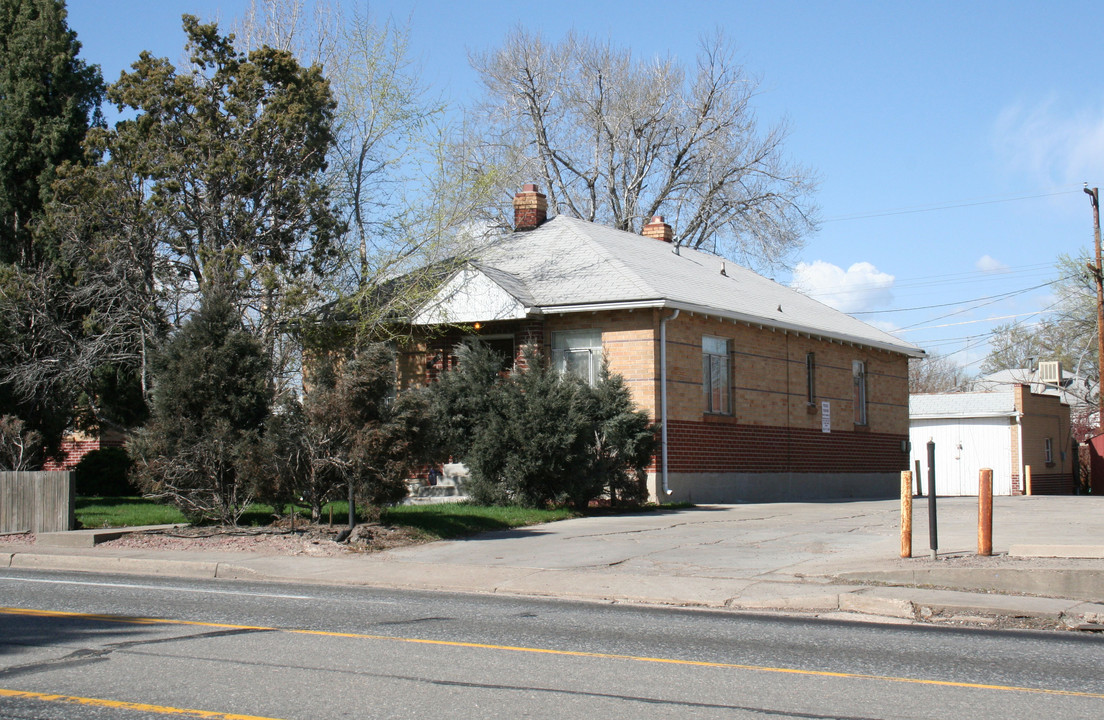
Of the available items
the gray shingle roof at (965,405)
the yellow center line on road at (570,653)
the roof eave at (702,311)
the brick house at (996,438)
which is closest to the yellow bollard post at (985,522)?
the yellow center line on road at (570,653)

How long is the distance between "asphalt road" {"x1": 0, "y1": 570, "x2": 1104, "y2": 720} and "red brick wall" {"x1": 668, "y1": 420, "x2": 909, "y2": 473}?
1324 cm

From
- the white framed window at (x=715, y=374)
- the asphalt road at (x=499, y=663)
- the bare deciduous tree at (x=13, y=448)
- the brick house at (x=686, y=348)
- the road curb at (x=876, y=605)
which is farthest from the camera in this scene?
the white framed window at (x=715, y=374)

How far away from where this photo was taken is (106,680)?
6.75m

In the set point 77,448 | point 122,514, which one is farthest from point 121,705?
point 77,448

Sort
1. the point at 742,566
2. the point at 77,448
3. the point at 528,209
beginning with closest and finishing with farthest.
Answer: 1. the point at 742,566
2. the point at 528,209
3. the point at 77,448

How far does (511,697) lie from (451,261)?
18470 millimetres

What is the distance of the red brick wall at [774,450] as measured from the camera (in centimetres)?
2370

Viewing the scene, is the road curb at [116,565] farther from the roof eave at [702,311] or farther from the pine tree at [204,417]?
the roof eave at [702,311]

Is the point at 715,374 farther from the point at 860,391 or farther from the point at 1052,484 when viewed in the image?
the point at 1052,484

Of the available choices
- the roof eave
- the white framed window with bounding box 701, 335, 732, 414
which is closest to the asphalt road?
the roof eave

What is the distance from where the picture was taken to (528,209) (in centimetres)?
2920

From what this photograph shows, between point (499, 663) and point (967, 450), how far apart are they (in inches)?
A: 1439

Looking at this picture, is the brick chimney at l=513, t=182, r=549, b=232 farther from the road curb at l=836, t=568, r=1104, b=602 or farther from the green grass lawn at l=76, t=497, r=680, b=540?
the road curb at l=836, t=568, r=1104, b=602

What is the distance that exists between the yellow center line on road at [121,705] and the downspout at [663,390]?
676 inches
